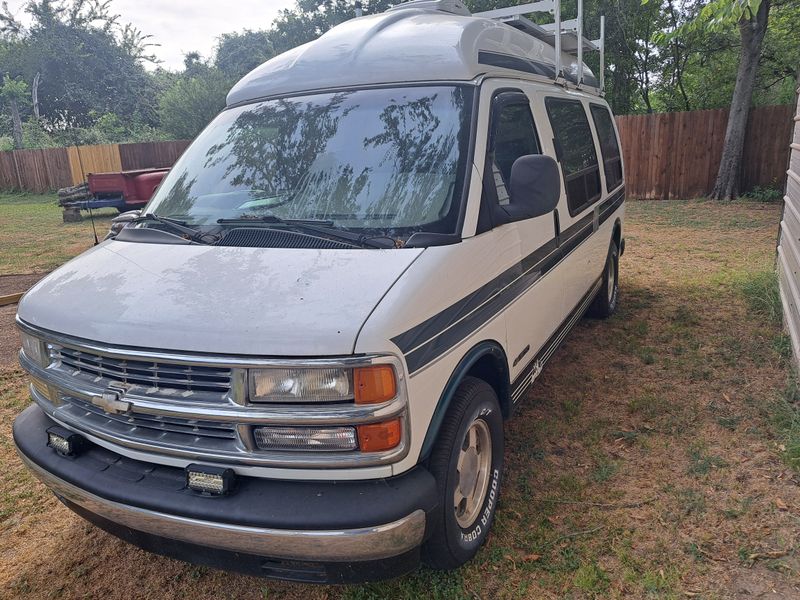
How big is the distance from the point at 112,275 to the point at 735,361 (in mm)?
4772

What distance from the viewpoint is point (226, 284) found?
241 cm

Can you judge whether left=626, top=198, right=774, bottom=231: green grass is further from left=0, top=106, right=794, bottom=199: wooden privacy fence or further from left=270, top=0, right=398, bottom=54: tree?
left=270, top=0, right=398, bottom=54: tree

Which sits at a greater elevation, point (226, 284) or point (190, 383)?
point (226, 284)

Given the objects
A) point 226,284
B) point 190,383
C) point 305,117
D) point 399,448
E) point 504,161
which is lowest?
point 399,448

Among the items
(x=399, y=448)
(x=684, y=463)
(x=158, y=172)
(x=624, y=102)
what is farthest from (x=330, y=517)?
(x=624, y=102)

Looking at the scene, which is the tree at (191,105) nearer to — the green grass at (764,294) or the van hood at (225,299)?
the green grass at (764,294)

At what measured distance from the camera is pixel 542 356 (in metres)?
3.96

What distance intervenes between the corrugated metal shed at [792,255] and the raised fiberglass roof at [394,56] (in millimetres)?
2786

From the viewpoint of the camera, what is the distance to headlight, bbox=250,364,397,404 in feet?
6.92

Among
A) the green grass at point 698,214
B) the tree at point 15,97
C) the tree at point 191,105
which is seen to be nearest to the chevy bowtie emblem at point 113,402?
the green grass at point 698,214

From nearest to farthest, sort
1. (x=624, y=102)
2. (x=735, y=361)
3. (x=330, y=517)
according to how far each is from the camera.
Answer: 1. (x=330, y=517)
2. (x=735, y=361)
3. (x=624, y=102)

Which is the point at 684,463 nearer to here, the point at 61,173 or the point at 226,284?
the point at 226,284

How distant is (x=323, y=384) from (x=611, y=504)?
2036 mm

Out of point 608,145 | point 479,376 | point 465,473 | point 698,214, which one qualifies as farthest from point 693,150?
point 465,473
